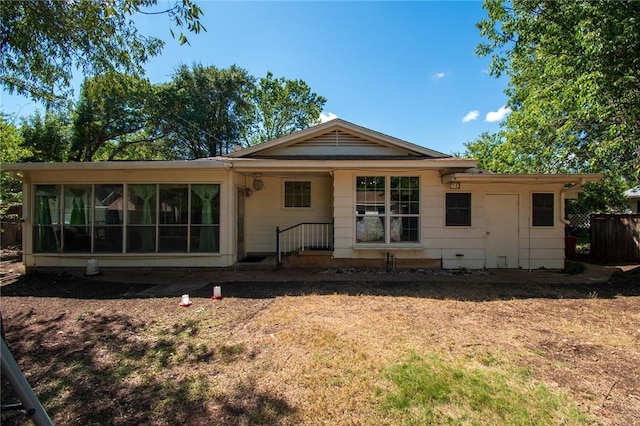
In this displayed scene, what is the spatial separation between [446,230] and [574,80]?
14.7ft

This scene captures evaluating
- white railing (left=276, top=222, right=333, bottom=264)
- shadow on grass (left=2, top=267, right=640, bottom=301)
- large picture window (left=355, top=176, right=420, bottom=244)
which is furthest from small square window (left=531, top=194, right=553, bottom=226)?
white railing (left=276, top=222, right=333, bottom=264)

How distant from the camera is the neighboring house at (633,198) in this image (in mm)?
17789

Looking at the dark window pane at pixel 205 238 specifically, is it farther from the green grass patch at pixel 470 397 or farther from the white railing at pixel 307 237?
the green grass patch at pixel 470 397

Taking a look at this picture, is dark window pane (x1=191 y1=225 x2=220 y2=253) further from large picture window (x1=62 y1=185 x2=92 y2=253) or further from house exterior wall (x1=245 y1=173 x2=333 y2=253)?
large picture window (x1=62 y1=185 x2=92 y2=253)

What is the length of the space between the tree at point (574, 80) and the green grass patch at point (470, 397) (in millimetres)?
6693

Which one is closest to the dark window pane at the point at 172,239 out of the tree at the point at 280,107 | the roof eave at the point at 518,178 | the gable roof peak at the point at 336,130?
the gable roof peak at the point at 336,130

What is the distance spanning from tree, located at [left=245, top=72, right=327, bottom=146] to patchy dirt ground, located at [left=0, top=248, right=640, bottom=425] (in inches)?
919

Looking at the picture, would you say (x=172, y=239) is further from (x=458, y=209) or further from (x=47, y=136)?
(x=47, y=136)

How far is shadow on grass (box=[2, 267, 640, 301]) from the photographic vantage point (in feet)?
20.2

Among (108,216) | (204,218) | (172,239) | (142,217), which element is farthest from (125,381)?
(108,216)

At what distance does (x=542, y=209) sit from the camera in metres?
8.65

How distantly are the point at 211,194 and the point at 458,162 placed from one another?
6.37 meters

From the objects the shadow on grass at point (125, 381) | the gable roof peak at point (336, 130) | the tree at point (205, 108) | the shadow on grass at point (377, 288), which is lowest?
the shadow on grass at point (125, 381)

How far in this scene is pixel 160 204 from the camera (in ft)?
28.1
